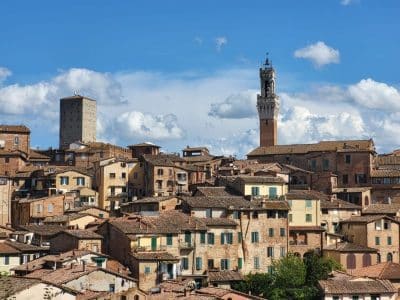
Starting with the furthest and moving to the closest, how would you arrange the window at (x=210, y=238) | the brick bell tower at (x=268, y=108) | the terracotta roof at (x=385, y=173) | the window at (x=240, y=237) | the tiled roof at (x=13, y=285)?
1. the brick bell tower at (x=268, y=108)
2. the terracotta roof at (x=385, y=173)
3. the window at (x=240, y=237)
4. the window at (x=210, y=238)
5. the tiled roof at (x=13, y=285)

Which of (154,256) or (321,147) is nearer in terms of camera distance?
(154,256)

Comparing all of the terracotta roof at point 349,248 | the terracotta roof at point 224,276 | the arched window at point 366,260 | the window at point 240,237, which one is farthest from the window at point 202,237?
the arched window at point 366,260

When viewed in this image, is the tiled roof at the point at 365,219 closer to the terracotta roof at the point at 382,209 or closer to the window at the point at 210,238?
the terracotta roof at the point at 382,209

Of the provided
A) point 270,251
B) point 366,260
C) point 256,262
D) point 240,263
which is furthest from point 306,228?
point 240,263

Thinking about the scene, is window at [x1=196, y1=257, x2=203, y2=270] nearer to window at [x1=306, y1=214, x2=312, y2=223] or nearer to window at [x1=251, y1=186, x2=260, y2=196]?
window at [x1=251, y1=186, x2=260, y2=196]

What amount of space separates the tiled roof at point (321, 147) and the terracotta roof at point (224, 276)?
1255 inches

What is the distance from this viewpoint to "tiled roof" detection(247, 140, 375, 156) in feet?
311

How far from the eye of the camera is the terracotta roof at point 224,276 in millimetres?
64812

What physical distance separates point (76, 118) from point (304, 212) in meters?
74.2

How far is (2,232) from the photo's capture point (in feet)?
226

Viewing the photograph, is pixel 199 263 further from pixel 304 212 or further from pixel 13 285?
pixel 13 285

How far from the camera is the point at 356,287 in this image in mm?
63031

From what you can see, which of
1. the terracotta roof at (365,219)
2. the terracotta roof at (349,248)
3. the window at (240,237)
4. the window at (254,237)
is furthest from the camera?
the terracotta roof at (365,219)

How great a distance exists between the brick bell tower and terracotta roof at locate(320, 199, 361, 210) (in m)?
43.2
